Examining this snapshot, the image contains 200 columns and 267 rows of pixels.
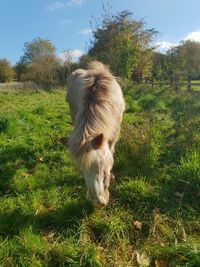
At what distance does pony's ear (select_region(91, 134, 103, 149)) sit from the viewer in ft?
12.6

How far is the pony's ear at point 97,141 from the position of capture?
383 centimetres

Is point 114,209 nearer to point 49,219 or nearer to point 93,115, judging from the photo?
point 49,219

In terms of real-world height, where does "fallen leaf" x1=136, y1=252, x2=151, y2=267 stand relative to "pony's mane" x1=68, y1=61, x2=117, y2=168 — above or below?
below

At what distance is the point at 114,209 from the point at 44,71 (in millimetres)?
36159

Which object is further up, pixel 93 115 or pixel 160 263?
pixel 93 115

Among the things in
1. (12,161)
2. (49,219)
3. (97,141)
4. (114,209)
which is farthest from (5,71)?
(97,141)

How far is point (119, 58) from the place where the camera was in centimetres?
2169

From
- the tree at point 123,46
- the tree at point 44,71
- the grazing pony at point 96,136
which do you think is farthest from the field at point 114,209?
the tree at point 44,71

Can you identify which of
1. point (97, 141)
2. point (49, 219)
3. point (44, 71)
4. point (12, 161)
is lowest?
point (49, 219)

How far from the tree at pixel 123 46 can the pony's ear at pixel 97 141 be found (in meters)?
18.1

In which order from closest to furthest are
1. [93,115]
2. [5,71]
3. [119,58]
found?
[93,115]
[119,58]
[5,71]

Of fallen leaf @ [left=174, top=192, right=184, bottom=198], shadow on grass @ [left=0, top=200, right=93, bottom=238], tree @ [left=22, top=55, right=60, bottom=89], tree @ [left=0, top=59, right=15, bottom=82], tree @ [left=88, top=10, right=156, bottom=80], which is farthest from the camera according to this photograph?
tree @ [left=0, top=59, right=15, bottom=82]

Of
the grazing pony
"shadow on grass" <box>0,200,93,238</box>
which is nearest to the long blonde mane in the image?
the grazing pony

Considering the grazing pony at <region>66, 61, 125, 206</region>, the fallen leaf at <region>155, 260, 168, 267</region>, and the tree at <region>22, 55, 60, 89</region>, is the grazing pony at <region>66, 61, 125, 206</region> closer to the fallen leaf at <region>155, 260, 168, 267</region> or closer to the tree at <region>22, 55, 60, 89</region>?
the fallen leaf at <region>155, 260, 168, 267</region>
